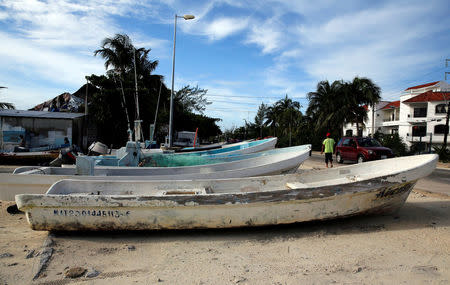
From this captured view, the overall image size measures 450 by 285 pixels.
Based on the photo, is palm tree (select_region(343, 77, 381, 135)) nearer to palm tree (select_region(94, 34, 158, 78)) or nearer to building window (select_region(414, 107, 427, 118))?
building window (select_region(414, 107, 427, 118))

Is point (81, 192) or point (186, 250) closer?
point (186, 250)

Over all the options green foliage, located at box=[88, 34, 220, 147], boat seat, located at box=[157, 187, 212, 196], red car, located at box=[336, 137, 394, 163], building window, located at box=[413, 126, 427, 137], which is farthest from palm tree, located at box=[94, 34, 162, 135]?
building window, located at box=[413, 126, 427, 137]

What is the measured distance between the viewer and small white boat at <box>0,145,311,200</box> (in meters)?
5.30

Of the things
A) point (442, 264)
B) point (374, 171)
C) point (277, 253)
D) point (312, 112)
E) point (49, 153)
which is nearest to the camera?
point (442, 264)

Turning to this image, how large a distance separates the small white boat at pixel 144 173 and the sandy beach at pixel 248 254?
78 cm

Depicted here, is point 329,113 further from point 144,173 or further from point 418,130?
point 144,173

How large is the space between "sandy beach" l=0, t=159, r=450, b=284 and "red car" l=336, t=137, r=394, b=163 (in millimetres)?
8969

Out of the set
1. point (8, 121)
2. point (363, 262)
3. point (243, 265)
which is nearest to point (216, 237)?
point (243, 265)

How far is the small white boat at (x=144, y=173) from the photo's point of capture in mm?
5297

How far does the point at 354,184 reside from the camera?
4.27m

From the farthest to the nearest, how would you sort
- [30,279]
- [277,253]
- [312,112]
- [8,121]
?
1. [312,112]
2. [8,121]
3. [277,253]
4. [30,279]

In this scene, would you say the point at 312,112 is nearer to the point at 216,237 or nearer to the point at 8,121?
the point at 8,121

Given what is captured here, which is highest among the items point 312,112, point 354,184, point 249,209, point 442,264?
point 312,112

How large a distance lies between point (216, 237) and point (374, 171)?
12.3 feet
